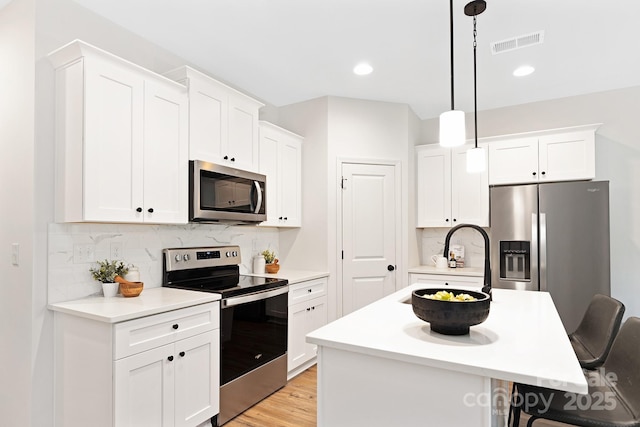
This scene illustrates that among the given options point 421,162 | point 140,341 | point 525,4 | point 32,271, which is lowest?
point 140,341

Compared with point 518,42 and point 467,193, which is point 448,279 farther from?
point 518,42

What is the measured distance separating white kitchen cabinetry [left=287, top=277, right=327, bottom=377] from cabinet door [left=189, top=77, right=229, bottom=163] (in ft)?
4.30

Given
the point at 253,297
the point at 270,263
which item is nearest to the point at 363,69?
the point at 270,263

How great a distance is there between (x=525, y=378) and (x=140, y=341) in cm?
180

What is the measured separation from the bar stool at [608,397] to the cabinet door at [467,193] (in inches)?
90.9

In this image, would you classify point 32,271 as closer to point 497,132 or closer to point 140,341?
point 140,341

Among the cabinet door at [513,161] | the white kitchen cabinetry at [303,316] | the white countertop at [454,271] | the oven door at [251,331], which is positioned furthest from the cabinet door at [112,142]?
the cabinet door at [513,161]

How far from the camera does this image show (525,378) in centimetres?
109

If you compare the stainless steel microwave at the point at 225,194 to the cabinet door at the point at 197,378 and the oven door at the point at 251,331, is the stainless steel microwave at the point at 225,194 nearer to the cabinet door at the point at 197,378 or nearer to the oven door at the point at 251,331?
the oven door at the point at 251,331

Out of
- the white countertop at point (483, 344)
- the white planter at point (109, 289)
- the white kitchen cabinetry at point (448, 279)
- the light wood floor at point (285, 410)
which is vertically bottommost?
the light wood floor at point (285, 410)

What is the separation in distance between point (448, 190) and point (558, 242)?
1226 millimetres

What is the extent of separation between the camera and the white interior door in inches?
154

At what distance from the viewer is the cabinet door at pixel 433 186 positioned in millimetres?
4191

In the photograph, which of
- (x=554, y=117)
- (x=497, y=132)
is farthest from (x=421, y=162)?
(x=554, y=117)
